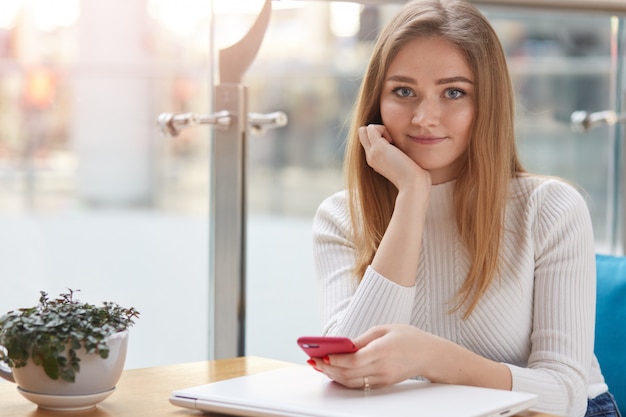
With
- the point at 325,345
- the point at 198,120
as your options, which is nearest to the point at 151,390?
the point at 325,345

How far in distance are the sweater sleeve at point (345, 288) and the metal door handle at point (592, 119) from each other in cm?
118

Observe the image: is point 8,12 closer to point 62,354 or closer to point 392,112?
point 392,112

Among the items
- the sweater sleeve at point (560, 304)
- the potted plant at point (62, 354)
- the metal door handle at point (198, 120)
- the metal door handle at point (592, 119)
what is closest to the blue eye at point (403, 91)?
the sweater sleeve at point (560, 304)

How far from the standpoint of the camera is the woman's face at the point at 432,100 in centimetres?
172

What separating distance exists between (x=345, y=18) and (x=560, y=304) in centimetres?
130

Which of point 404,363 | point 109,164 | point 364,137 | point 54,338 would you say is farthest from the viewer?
point 109,164

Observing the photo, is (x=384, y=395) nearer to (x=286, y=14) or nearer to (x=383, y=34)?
(x=383, y=34)

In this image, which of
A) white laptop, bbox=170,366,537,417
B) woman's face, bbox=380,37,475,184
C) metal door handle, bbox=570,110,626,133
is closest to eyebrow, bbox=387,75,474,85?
woman's face, bbox=380,37,475,184

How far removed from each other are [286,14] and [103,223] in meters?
0.72

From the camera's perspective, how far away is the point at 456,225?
70.2 inches

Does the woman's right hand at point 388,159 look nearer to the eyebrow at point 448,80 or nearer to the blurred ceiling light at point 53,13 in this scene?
the eyebrow at point 448,80

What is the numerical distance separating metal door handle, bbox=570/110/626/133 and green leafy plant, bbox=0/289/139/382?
1924mm

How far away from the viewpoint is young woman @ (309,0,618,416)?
1599 millimetres

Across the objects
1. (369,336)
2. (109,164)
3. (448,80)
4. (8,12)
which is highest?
(8,12)
